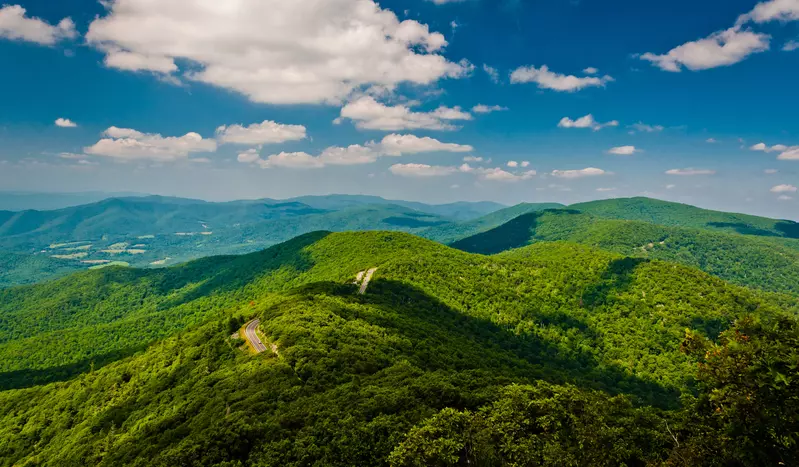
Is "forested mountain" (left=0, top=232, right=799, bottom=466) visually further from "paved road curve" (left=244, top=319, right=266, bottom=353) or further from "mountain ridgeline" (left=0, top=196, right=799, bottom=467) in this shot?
"paved road curve" (left=244, top=319, right=266, bottom=353)

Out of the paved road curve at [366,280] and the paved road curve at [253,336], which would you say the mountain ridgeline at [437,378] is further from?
the paved road curve at [366,280]

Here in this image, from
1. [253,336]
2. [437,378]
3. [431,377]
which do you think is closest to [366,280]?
[253,336]

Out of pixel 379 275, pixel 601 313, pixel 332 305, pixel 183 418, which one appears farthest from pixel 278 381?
pixel 601 313

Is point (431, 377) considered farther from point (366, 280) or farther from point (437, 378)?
point (366, 280)

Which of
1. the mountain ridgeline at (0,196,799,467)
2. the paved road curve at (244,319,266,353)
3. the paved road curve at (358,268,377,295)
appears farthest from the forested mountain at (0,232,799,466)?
the paved road curve at (358,268,377,295)

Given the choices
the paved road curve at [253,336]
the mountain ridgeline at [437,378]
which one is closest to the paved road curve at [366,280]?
the mountain ridgeline at [437,378]

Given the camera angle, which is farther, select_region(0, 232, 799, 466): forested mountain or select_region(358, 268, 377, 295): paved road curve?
select_region(358, 268, 377, 295): paved road curve
